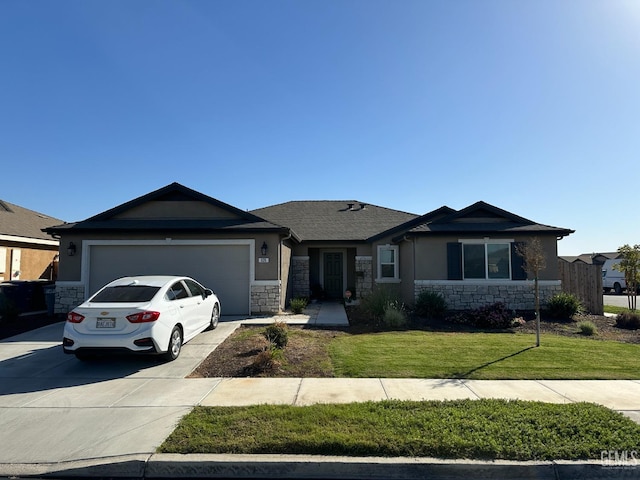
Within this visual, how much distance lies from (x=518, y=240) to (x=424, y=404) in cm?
1009

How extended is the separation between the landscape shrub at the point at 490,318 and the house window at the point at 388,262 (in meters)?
4.72

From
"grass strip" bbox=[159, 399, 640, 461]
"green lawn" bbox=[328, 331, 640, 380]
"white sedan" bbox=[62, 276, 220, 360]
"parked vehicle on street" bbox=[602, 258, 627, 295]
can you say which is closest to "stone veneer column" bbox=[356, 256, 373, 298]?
"green lawn" bbox=[328, 331, 640, 380]

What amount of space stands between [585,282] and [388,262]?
7.35 metres

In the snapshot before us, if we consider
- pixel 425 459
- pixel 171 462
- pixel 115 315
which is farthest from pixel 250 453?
pixel 115 315

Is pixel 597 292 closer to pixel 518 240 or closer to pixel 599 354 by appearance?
pixel 518 240

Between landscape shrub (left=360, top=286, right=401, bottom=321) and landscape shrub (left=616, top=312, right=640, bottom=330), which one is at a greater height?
landscape shrub (left=360, top=286, right=401, bottom=321)

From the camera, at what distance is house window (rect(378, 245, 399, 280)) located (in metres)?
16.0

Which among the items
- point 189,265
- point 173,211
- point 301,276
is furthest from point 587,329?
point 173,211

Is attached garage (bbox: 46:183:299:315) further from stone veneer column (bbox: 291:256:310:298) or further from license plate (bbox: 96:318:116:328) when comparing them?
license plate (bbox: 96:318:116:328)

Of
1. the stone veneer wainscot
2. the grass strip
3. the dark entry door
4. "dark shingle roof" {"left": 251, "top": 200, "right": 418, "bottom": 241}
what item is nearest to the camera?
the grass strip

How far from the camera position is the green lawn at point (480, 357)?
6.40 meters

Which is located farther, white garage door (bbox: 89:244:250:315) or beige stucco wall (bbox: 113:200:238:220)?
beige stucco wall (bbox: 113:200:238:220)

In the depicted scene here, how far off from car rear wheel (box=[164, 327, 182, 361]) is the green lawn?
3141 mm

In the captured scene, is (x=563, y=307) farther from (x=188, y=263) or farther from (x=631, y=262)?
(x=188, y=263)
